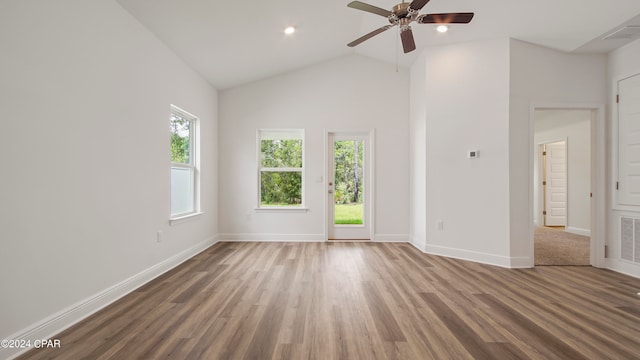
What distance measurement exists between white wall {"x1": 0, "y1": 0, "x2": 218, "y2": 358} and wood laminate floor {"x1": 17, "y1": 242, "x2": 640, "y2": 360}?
346 mm

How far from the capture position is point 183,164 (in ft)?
13.7

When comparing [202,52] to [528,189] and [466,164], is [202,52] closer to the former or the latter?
[466,164]

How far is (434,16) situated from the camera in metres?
2.60

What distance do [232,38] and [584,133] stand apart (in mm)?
7386

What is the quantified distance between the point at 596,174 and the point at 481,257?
1877 mm

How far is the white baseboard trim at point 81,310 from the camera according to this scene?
5.91 ft

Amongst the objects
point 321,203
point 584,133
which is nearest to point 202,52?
point 321,203

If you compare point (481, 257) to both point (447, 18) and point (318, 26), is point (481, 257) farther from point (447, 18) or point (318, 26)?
point (318, 26)

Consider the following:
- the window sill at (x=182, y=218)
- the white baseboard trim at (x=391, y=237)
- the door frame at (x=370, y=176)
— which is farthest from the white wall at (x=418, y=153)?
the window sill at (x=182, y=218)

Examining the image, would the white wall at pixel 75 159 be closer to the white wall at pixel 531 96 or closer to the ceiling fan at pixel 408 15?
the ceiling fan at pixel 408 15

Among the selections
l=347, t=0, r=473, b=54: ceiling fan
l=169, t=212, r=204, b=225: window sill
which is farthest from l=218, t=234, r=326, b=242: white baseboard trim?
l=347, t=0, r=473, b=54: ceiling fan

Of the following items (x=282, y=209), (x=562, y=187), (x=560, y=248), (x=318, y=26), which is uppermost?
(x=318, y=26)

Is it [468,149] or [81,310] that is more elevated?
[468,149]

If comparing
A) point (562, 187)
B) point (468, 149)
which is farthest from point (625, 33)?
point (562, 187)
